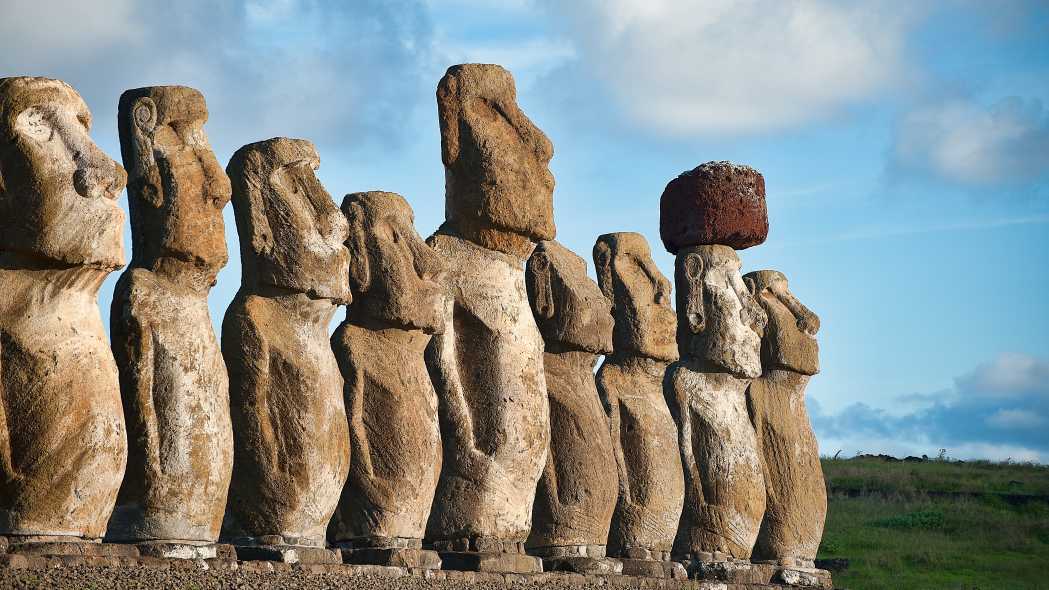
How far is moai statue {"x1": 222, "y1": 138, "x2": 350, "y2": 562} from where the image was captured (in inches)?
377

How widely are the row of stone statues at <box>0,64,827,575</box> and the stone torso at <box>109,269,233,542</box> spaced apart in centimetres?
1

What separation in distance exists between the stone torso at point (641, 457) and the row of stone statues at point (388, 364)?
0.02 meters

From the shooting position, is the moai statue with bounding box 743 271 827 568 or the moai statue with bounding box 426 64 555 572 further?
the moai statue with bounding box 743 271 827 568

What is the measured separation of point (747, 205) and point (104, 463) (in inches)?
318

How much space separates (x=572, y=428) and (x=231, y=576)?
4014 millimetres

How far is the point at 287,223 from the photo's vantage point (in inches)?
391

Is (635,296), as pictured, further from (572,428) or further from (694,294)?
(572,428)

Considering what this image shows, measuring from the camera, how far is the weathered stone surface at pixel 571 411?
12.0 meters

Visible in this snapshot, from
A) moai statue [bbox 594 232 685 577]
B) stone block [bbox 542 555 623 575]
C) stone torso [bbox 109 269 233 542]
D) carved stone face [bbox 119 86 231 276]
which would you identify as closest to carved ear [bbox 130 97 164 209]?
carved stone face [bbox 119 86 231 276]

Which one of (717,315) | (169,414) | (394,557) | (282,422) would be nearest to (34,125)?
(169,414)

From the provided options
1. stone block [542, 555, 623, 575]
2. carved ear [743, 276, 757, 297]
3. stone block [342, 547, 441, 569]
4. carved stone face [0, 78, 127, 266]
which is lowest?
stone block [342, 547, 441, 569]

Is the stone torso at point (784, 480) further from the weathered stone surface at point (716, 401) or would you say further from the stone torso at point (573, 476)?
the stone torso at point (573, 476)

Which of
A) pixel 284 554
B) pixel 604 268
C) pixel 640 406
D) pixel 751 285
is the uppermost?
pixel 751 285

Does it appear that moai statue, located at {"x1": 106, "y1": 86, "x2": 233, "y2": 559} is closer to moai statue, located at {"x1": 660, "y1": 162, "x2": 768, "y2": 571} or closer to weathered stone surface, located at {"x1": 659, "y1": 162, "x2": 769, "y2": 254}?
moai statue, located at {"x1": 660, "y1": 162, "x2": 768, "y2": 571}
